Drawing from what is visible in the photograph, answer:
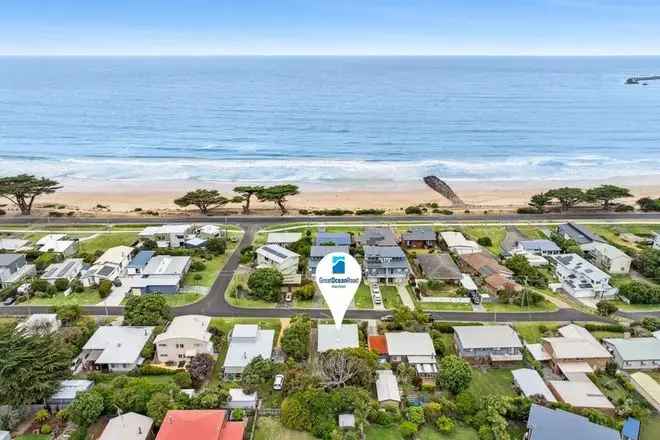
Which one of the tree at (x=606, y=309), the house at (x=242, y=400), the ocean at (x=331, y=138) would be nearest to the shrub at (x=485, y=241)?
the tree at (x=606, y=309)

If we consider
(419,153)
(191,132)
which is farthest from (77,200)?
(419,153)

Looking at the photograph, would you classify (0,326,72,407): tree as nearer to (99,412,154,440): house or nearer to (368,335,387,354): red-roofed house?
(99,412,154,440): house

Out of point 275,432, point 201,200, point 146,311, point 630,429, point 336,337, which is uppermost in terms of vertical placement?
point 201,200

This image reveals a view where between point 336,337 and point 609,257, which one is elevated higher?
point 609,257

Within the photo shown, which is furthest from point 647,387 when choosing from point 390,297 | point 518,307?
point 390,297

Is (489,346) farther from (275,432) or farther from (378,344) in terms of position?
(275,432)

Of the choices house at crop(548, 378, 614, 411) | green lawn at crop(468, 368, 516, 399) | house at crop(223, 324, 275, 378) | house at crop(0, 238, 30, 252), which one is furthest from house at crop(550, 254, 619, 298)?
house at crop(0, 238, 30, 252)
